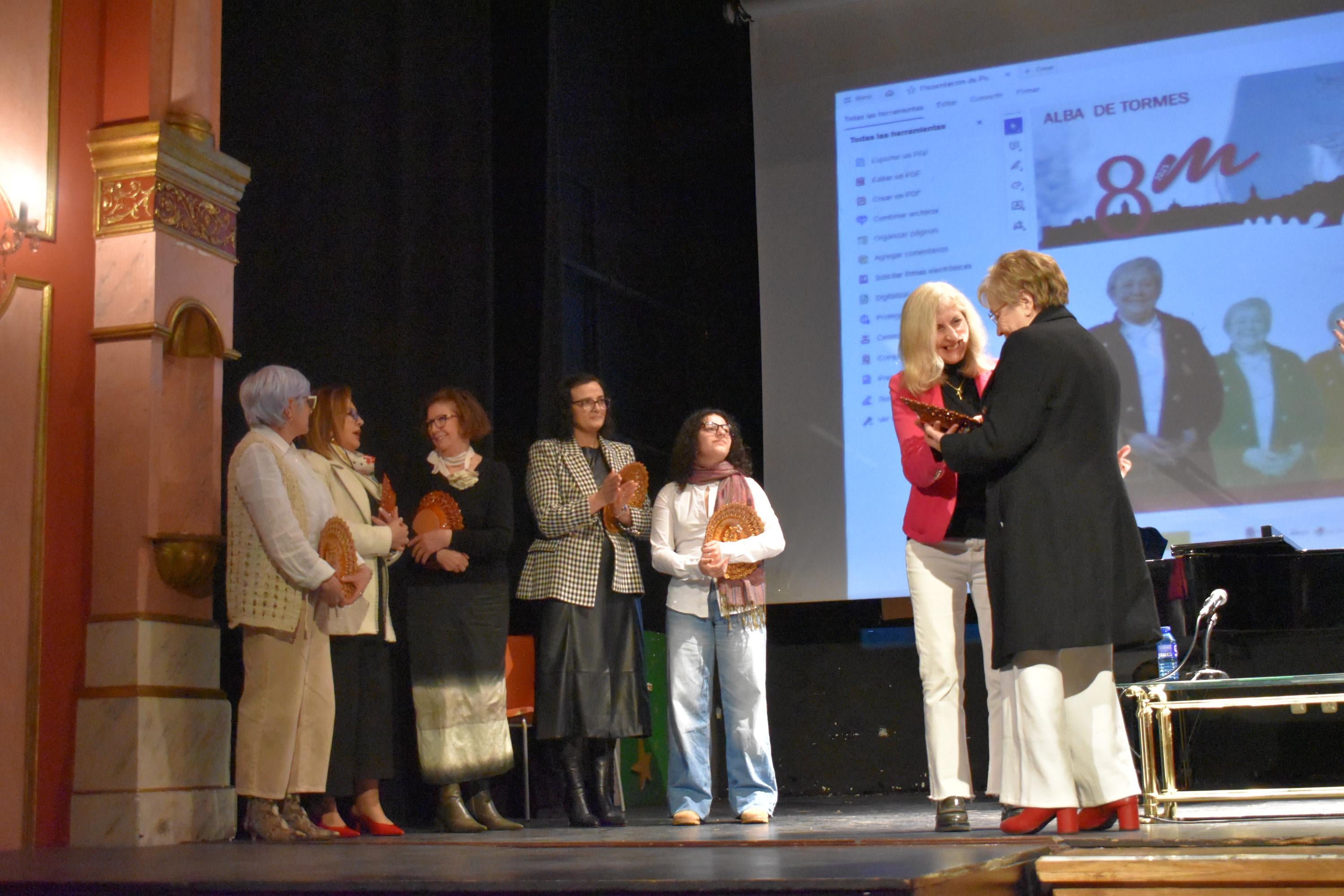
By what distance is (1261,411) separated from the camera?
203 inches

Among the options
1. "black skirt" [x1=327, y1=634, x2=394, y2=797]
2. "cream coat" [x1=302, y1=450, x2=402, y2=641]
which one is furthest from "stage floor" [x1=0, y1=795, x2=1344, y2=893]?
"cream coat" [x1=302, y1=450, x2=402, y2=641]

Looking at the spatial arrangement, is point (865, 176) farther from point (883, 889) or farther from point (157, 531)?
point (883, 889)

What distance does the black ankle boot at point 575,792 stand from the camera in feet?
14.5

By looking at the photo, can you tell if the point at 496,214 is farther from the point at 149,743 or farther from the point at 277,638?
the point at 149,743

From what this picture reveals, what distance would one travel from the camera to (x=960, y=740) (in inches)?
137

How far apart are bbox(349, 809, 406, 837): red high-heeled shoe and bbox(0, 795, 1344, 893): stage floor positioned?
11.2 inches

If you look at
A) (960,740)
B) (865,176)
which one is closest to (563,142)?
(865,176)

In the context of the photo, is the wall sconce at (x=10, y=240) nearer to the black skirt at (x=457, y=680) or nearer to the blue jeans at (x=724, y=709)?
the black skirt at (x=457, y=680)

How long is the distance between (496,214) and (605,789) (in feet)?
9.42

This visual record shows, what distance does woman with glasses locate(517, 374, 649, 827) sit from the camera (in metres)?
4.46

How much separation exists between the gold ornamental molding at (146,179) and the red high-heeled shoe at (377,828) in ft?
6.14

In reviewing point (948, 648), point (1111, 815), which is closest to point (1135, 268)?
point (948, 648)

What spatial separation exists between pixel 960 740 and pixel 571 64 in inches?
169

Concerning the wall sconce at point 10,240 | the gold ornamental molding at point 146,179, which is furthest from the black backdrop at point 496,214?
the wall sconce at point 10,240
